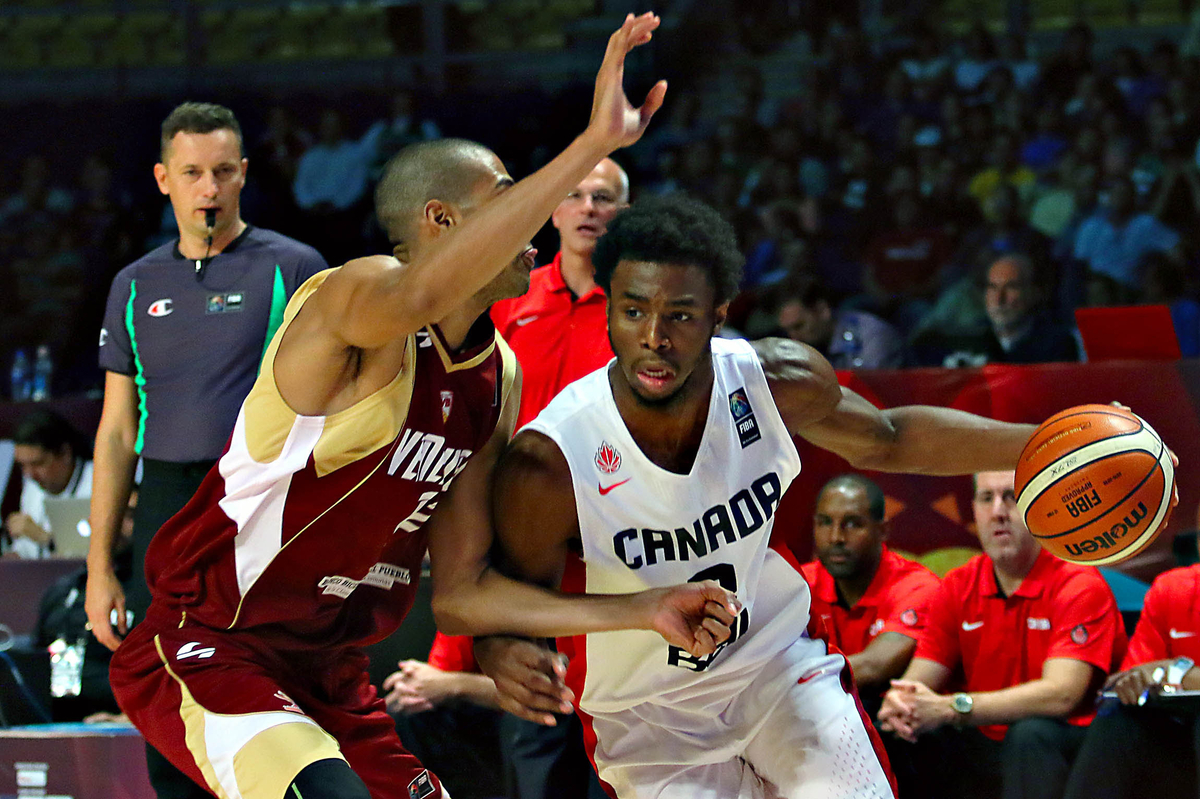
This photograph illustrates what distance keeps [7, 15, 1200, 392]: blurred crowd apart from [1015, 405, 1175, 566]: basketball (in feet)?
10.7

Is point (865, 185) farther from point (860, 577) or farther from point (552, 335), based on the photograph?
point (552, 335)

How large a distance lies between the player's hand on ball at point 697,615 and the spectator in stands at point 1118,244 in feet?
20.4

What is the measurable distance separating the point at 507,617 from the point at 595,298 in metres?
2.02

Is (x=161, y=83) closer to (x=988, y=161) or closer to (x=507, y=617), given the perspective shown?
(x=988, y=161)

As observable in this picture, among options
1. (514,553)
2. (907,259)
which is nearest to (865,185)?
(907,259)

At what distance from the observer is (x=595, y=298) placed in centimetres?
462

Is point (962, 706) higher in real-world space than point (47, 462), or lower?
lower

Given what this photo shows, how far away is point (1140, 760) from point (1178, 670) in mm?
318

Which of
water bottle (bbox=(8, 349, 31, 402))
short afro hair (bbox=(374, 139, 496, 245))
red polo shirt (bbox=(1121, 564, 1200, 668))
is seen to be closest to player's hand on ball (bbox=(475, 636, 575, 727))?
short afro hair (bbox=(374, 139, 496, 245))

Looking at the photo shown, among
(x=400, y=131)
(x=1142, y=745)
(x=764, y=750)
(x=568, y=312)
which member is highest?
(x=400, y=131)

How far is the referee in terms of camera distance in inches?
151

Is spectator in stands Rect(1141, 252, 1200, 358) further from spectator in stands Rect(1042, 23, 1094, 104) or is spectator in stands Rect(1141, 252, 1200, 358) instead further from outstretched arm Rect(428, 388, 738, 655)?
outstretched arm Rect(428, 388, 738, 655)

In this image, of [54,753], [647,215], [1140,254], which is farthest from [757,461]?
[1140,254]

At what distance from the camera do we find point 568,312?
183 inches
